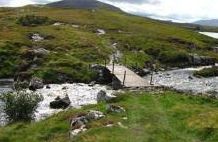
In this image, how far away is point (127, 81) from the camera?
108562mm

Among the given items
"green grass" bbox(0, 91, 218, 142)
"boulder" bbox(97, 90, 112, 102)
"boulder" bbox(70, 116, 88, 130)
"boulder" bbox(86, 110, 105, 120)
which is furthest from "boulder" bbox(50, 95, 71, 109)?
"boulder" bbox(70, 116, 88, 130)

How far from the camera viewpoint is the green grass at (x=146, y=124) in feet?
174

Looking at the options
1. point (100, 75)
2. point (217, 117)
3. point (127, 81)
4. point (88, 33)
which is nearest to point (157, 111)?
point (217, 117)

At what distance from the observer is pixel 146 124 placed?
188ft

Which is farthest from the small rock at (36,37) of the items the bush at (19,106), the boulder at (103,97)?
the bush at (19,106)

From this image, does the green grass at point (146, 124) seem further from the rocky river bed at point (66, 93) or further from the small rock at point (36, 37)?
the small rock at point (36, 37)

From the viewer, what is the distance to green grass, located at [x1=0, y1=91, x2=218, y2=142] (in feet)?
174

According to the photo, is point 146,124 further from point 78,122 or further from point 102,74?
point 102,74

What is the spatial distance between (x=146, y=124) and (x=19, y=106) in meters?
22.9

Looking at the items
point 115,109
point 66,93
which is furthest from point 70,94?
point 115,109

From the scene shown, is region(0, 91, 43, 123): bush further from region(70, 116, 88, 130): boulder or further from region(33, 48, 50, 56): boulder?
region(33, 48, 50, 56): boulder

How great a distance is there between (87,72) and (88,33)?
65.9 metres

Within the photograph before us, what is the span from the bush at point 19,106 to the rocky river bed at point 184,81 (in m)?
52.1

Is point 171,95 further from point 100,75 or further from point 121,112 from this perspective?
point 100,75
